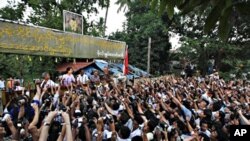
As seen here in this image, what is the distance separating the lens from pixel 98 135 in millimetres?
5062

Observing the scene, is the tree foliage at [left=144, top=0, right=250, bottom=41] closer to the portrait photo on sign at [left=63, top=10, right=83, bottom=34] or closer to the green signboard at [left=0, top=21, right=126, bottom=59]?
the green signboard at [left=0, top=21, right=126, bottom=59]

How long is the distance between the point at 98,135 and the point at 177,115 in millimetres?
1952

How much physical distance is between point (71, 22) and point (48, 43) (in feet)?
10.5

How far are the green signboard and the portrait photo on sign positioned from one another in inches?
27.0

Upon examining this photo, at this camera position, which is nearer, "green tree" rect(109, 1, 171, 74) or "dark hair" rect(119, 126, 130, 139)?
"dark hair" rect(119, 126, 130, 139)

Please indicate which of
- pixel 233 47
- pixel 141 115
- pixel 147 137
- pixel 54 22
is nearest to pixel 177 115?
pixel 141 115

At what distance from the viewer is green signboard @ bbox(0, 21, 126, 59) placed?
32.7 feet

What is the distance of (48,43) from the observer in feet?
38.4

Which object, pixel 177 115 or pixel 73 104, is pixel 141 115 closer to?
pixel 177 115

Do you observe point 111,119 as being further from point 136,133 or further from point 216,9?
point 216,9

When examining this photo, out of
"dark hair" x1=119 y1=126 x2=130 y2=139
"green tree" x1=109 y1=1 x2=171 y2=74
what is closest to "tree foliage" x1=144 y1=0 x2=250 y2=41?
"dark hair" x1=119 y1=126 x2=130 y2=139

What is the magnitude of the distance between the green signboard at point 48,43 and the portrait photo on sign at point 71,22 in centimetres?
69

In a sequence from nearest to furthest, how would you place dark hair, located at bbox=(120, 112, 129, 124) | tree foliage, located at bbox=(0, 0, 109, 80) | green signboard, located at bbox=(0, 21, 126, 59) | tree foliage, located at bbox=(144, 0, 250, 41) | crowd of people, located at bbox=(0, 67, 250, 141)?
1. tree foliage, located at bbox=(144, 0, 250, 41)
2. crowd of people, located at bbox=(0, 67, 250, 141)
3. dark hair, located at bbox=(120, 112, 129, 124)
4. green signboard, located at bbox=(0, 21, 126, 59)
5. tree foliage, located at bbox=(0, 0, 109, 80)

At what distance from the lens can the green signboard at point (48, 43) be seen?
998 cm
